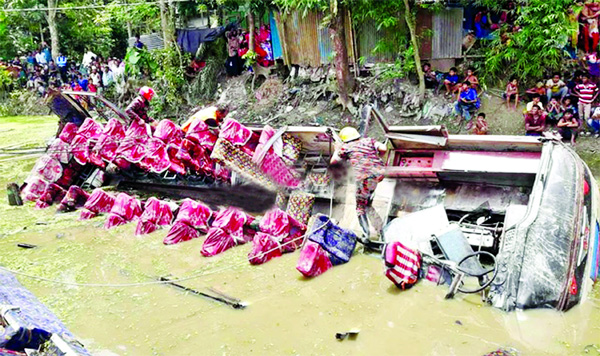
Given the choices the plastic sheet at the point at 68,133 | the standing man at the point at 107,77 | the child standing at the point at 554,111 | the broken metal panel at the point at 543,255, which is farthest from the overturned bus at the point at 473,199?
the standing man at the point at 107,77

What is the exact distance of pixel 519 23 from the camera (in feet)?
38.6

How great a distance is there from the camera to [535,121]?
10906 mm

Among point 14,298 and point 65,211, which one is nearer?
point 14,298

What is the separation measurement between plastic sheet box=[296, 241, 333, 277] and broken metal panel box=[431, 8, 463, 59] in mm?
8176

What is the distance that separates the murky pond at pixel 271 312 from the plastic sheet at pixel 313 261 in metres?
0.10

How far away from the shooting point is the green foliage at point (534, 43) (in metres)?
11.2

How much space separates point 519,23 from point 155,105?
11.0m

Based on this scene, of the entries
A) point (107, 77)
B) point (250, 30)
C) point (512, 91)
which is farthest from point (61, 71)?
point (512, 91)

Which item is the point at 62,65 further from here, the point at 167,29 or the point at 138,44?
the point at 167,29

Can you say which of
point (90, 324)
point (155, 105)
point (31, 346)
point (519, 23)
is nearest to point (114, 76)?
point (155, 105)

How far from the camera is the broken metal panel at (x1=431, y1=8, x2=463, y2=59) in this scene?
1292cm

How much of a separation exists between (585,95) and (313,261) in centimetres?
728

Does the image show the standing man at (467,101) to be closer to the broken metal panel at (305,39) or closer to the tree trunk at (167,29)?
the broken metal panel at (305,39)

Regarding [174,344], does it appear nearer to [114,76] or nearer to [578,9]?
[578,9]
